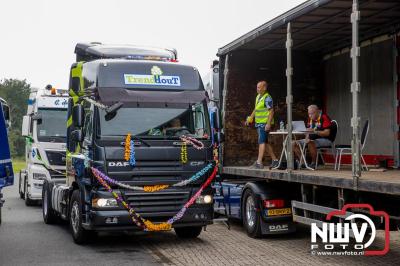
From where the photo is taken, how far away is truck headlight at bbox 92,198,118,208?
9.98 metres

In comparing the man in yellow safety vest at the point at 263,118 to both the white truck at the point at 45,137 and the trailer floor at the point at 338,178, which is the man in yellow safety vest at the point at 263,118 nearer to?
the trailer floor at the point at 338,178

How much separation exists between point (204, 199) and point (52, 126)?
26.8ft

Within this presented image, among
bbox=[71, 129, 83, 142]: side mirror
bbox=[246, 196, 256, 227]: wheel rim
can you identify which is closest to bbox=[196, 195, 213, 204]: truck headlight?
bbox=[246, 196, 256, 227]: wheel rim

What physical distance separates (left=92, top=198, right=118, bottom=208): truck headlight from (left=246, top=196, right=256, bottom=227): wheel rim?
277 cm

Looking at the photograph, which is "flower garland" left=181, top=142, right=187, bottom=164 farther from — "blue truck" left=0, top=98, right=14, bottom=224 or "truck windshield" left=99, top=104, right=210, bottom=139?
"blue truck" left=0, top=98, right=14, bottom=224

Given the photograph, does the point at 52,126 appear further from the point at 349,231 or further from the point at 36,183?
the point at 349,231

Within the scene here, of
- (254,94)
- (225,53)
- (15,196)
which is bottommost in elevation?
(15,196)

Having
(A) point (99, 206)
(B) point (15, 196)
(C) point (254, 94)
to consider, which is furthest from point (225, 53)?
(B) point (15, 196)

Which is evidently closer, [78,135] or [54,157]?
[78,135]

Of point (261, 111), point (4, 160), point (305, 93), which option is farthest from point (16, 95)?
point (4, 160)

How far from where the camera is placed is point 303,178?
386 inches

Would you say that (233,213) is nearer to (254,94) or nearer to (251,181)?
(251,181)

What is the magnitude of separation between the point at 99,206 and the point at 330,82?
6.73m

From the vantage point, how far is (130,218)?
10.0 metres
